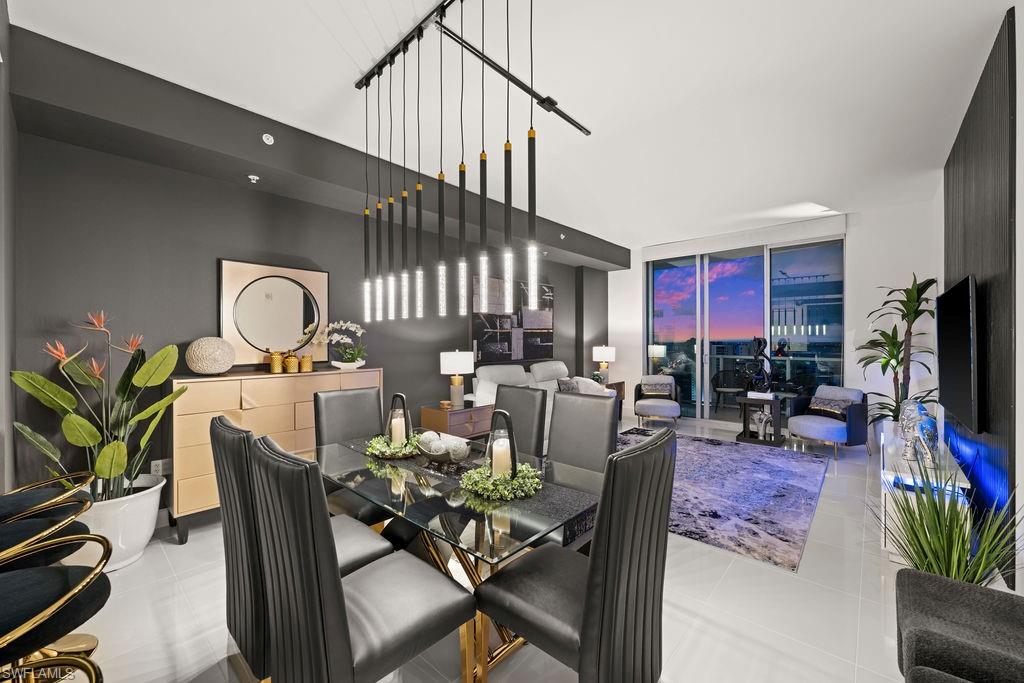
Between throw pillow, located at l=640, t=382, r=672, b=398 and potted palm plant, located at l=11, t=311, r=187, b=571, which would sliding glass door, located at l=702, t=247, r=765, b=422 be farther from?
potted palm plant, located at l=11, t=311, r=187, b=571

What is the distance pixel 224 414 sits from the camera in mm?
2947

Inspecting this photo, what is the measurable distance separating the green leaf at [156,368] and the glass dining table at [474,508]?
115 cm

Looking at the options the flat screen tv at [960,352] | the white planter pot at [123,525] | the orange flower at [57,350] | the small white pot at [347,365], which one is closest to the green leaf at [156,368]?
the orange flower at [57,350]

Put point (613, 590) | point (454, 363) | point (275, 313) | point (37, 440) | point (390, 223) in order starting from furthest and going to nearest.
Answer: point (454, 363), point (275, 313), point (390, 223), point (37, 440), point (613, 590)

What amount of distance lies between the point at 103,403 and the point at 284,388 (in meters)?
0.98

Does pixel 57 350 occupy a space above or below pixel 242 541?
above

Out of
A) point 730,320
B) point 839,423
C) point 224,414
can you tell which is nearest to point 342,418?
point 224,414

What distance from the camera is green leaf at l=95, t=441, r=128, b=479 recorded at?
7.79 ft

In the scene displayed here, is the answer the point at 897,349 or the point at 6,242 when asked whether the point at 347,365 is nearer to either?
the point at 6,242

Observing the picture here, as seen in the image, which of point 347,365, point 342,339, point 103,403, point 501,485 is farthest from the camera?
point 342,339

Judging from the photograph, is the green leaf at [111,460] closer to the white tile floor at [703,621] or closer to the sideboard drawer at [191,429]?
the sideboard drawer at [191,429]

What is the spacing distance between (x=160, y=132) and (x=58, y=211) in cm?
83

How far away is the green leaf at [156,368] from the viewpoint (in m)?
2.53

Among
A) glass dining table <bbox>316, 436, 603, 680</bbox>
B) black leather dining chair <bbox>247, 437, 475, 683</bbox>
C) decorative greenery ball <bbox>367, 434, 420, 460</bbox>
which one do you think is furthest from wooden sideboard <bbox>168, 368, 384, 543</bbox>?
black leather dining chair <bbox>247, 437, 475, 683</bbox>
